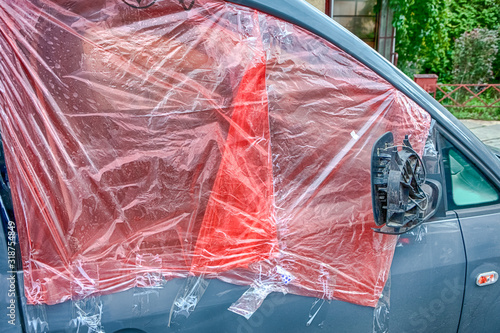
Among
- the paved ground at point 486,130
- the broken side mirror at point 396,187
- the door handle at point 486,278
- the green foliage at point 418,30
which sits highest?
the green foliage at point 418,30

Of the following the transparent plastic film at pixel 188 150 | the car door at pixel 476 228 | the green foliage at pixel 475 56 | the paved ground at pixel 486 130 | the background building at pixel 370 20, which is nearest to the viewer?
the transparent plastic film at pixel 188 150

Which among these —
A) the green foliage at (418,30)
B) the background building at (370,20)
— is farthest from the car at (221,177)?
the background building at (370,20)

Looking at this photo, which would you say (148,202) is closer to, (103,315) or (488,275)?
(103,315)

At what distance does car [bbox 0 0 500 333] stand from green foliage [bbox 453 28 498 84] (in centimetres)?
838

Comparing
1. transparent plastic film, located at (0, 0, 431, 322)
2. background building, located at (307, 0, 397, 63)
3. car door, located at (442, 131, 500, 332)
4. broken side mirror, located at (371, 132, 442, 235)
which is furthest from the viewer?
background building, located at (307, 0, 397, 63)

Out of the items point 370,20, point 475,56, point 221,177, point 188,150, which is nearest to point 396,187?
point 221,177

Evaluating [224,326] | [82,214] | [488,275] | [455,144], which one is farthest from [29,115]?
[488,275]

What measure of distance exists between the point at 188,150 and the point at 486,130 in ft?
24.6

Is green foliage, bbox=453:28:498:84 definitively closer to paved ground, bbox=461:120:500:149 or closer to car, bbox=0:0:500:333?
paved ground, bbox=461:120:500:149

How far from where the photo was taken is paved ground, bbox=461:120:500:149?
6.94 meters

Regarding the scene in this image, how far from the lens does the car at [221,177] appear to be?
148 cm

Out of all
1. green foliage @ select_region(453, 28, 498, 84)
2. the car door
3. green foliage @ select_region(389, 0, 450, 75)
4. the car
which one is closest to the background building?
green foliage @ select_region(389, 0, 450, 75)

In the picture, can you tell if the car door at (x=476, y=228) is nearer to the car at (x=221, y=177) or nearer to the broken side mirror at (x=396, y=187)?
the car at (x=221, y=177)

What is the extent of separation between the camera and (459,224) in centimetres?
197
